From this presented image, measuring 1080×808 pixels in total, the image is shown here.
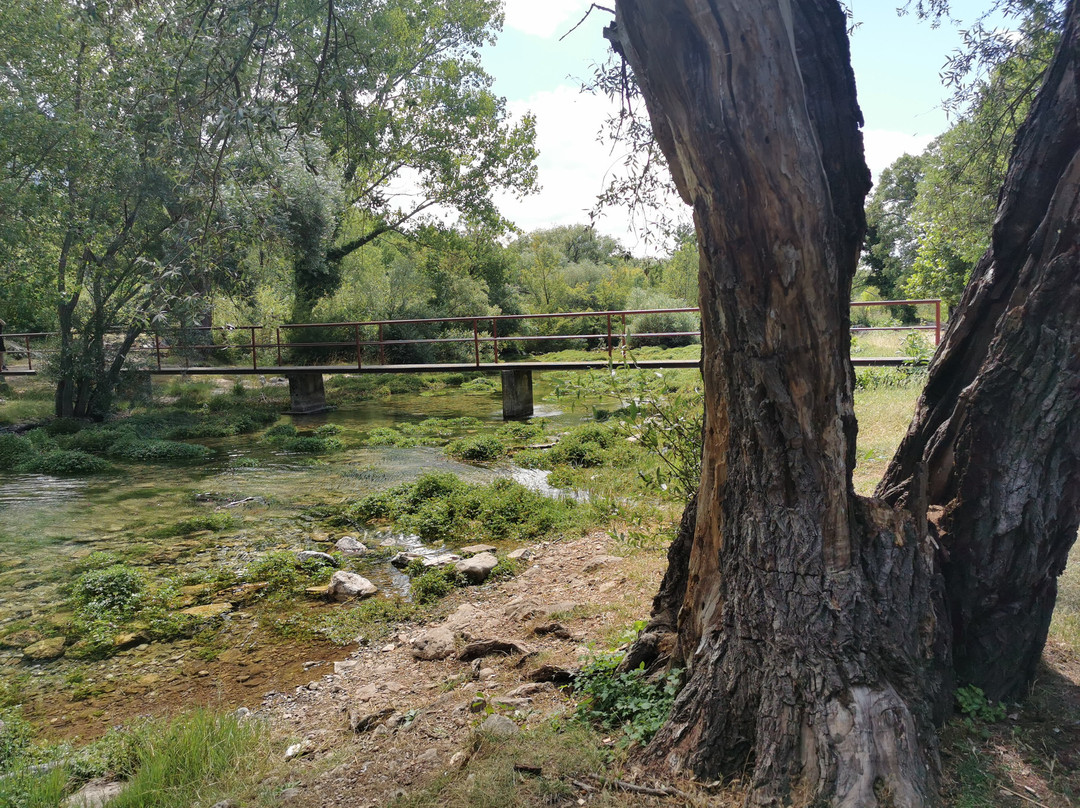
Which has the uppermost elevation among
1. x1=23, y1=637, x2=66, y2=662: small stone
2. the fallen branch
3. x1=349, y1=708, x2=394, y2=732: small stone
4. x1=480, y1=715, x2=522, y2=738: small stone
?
the fallen branch

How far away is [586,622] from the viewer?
185 inches

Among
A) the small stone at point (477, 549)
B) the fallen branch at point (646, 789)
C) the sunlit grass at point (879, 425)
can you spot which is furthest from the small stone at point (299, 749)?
the sunlit grass at point (879, 425)

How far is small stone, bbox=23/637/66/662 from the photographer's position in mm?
5270

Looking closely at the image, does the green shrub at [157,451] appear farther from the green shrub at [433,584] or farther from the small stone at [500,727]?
the small stone at [500,727]

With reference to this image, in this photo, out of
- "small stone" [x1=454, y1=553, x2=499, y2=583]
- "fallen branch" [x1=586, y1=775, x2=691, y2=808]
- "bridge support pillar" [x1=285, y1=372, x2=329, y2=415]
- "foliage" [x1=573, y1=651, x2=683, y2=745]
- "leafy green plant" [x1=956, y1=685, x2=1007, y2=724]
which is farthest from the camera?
"bridge support pillar" [x1=285, y1=372, x2=329, y2=415]

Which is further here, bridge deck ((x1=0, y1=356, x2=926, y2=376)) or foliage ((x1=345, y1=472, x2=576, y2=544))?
bridge deck ((x1=0, y1=356, x2=926, y2=376))

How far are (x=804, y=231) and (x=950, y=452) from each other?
1247mm

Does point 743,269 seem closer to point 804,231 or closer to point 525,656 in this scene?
point 804,231

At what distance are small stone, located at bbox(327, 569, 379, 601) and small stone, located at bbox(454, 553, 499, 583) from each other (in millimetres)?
764

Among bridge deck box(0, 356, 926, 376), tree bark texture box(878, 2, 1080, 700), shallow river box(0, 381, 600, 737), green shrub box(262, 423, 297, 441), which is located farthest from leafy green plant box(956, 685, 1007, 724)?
green shrub box(262, 423, 297, 441)

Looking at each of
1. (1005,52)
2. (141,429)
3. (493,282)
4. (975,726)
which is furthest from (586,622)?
(493,282)

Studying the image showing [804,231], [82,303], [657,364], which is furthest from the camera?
[82,303]

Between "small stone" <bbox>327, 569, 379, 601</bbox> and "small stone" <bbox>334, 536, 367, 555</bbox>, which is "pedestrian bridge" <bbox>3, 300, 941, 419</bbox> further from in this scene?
"small stone" <bbox>327, 569, 379, 601</bbox>

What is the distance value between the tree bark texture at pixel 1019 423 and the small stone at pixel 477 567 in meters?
4.03
